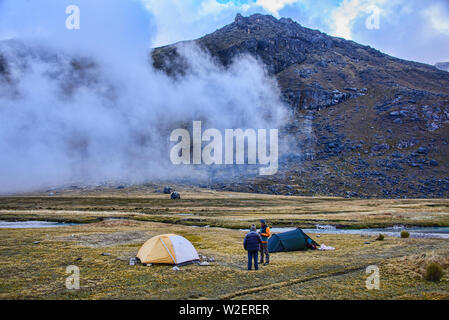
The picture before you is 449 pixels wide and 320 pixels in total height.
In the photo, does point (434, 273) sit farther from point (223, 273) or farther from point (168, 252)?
point (168, 252)

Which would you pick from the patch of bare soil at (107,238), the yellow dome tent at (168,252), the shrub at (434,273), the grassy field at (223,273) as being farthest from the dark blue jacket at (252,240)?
the patch of bare soil at (107,238)

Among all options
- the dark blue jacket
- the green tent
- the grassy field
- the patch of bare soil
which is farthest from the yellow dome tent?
the patch of bare soil

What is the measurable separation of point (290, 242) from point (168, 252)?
1221 cm

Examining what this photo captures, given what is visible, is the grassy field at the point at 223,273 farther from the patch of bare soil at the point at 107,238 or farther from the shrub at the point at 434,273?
the patch of bare soil at the point at 107,238

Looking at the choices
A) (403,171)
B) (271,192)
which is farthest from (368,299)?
(403,171)

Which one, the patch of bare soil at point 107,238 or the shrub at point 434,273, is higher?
the shrub at point 434,273

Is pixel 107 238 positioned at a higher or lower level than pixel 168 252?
lower

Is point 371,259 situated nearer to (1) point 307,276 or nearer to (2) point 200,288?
(1) point 307,276

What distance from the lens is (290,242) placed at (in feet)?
101

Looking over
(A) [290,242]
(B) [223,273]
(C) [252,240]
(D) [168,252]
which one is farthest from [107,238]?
(C) [252,240]

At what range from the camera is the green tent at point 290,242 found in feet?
100

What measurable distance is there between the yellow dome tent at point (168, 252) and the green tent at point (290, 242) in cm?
879

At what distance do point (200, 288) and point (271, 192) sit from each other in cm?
14335

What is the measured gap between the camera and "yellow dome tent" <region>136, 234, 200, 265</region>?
2405cm
